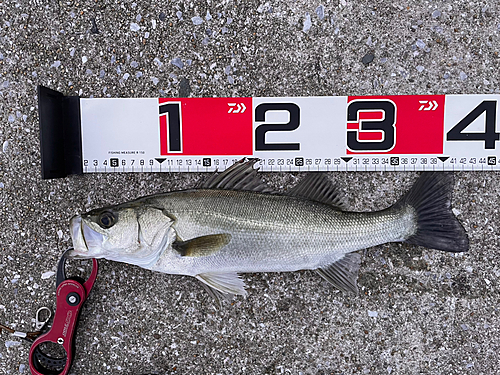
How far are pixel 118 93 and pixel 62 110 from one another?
0.36m

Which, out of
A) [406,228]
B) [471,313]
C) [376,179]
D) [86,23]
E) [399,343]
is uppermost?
[86,23]

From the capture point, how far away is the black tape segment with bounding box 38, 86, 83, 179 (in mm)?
2139

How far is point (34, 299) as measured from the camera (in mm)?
2342

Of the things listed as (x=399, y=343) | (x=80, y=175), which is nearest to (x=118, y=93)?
(x=80, y=175)

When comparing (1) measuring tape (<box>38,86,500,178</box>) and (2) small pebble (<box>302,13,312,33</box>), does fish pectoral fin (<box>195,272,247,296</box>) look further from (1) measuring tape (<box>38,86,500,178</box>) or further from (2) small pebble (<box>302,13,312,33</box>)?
(2) small pebble (<box>302,13,312,33</box>)

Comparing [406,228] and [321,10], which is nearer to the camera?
[406,228]

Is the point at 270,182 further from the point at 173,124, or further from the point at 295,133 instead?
the point at 173,124

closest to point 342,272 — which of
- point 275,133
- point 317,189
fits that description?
point 317,189

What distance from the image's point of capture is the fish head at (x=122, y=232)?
1.88 m

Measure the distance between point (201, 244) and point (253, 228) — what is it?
29cm

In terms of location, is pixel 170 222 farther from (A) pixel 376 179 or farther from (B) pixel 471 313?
(B) pixel 471 313

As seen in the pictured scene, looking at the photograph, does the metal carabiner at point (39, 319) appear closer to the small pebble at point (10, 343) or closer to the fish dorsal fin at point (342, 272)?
the small pebble at point (10, 343)

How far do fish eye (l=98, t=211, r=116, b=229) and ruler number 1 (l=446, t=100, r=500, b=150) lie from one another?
2007 mm

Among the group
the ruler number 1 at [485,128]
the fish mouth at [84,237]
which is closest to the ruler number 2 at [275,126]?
the ruler number 1 at [485,128]
